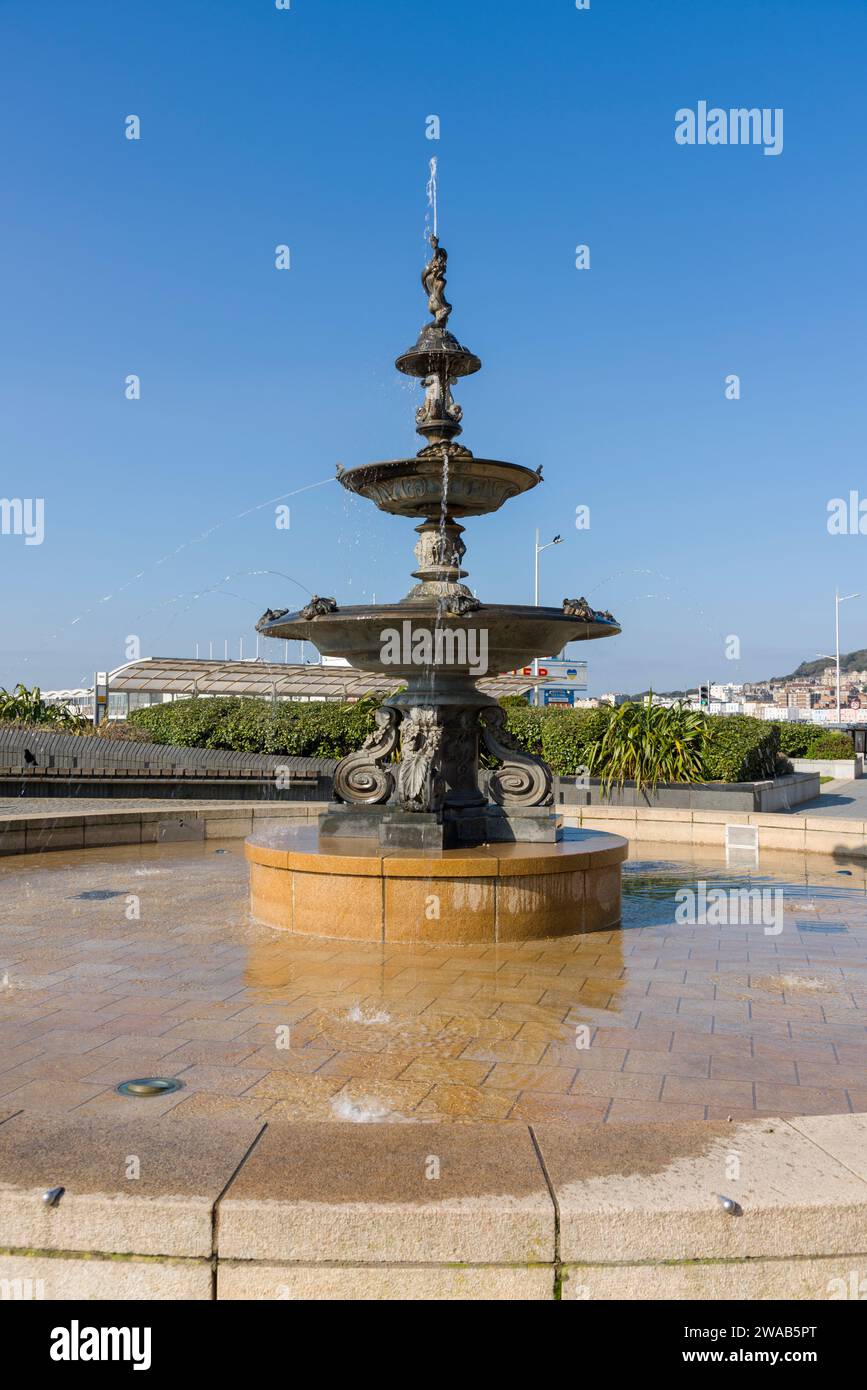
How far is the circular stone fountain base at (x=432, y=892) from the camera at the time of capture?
7.43m

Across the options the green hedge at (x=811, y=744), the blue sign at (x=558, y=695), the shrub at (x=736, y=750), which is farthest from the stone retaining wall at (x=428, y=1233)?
the blue sign at (x=558, y=695)

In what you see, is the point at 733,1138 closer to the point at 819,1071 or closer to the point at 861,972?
the point at 819,1071

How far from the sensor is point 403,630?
325 inches

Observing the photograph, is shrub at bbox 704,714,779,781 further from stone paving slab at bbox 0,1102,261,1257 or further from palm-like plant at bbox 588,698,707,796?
stone paving slab at bbox 0,1102,261,1257

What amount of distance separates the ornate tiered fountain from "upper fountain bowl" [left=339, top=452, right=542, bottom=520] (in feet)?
0.05

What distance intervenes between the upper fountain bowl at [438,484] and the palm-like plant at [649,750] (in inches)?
298

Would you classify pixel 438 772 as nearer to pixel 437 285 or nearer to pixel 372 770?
pixel 372 770

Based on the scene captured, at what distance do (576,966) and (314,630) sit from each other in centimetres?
351

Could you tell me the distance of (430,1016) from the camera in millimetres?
5660

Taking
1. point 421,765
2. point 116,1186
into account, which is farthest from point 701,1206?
point 421,765

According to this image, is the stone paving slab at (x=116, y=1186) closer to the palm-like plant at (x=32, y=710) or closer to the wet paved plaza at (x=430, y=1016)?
the wet paved plaza at (x=430, y=1016)

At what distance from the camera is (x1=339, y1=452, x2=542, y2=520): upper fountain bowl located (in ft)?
28.8
